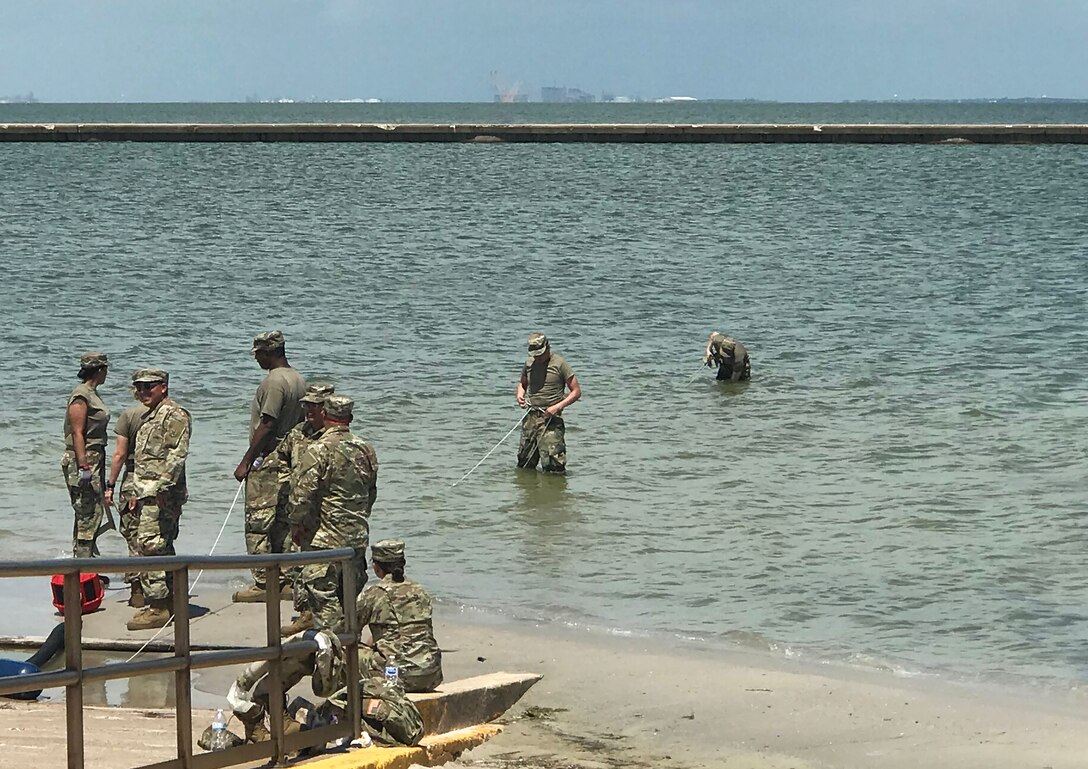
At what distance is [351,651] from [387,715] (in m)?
0.45

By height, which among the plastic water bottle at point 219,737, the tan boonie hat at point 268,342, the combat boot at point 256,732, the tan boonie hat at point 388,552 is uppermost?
→ the tan boonie hat at point 268,342

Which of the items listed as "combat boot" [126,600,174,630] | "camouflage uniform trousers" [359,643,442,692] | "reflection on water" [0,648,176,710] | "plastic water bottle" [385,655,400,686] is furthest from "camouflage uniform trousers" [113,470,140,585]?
"plastic water bottle" [385,655,400,686]

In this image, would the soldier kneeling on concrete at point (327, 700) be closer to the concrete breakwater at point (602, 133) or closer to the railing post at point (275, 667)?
the railing post at point (275, 667)

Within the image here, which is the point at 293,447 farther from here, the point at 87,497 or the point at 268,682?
the point at 268,682

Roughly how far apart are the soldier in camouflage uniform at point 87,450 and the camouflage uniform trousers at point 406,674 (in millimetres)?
3740

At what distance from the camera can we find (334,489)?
982cm

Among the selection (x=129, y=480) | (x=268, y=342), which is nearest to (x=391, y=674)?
(x=268, y=342)

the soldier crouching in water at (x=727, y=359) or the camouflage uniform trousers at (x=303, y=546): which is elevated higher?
the camouflage uniform trousers at (x=303, y=546)

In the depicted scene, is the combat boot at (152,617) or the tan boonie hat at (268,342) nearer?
the combat boot at (152,617)

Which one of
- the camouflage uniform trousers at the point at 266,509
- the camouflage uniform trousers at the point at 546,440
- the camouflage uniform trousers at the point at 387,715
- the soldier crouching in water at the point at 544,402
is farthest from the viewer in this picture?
the camouflage uniform trousers at the point at 546,440

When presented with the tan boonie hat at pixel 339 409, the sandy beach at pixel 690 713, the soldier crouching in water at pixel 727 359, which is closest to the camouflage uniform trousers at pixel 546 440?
the sandy beach at pixel 690 713

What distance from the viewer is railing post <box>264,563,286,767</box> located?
676 centimetres

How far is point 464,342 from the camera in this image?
90.1 feet

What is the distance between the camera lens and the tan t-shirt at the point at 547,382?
53.2ft
